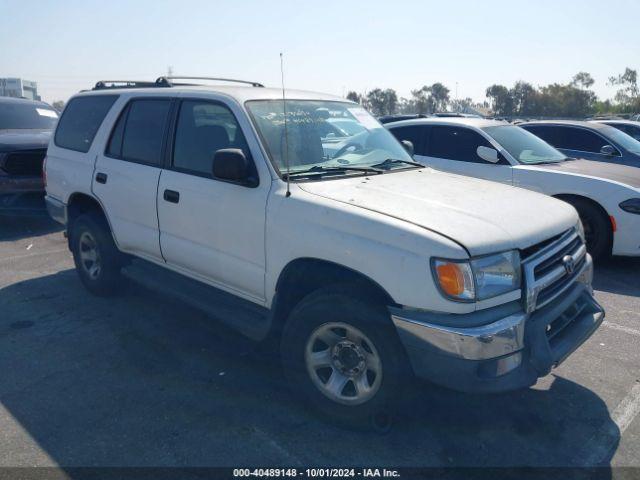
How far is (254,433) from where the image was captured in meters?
3.25

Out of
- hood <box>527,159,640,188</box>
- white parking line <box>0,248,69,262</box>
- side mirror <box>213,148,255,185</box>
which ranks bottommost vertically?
white parking line <box>0,248,69,262</box>

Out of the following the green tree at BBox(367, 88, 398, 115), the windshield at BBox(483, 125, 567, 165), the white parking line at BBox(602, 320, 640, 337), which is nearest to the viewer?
the white parking line at BBox(602, 320, 640, 337)

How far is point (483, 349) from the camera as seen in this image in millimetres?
2746

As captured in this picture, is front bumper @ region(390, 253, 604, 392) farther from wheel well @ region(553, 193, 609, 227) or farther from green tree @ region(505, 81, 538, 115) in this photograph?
green tree @ region(505, 81, 538, 115)

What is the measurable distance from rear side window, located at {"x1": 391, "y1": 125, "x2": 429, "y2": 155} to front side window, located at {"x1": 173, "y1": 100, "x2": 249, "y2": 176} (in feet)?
13.5

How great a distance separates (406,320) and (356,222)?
1.96ft

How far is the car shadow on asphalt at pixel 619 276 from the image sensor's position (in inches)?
232

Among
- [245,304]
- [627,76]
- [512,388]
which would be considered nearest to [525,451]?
[512,388]

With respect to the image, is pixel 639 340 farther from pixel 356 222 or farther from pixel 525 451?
pixel 356 222

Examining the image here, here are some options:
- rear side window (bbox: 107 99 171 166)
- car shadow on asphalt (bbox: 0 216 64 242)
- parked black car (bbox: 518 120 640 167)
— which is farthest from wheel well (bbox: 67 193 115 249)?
parked black car (bbox: 518 120 640 167)

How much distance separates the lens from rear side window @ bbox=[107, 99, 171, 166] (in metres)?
4.50

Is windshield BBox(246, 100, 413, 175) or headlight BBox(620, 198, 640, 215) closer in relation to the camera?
windshield BBox(246, 100, 413, 175)

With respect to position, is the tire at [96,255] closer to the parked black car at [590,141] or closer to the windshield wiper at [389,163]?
the windshield wiper at [389,163]

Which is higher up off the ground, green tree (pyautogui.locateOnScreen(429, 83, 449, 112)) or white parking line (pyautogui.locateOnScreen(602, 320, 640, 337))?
green tree (pyautogui.locateOnScreen(429, 83, 449, 112))
